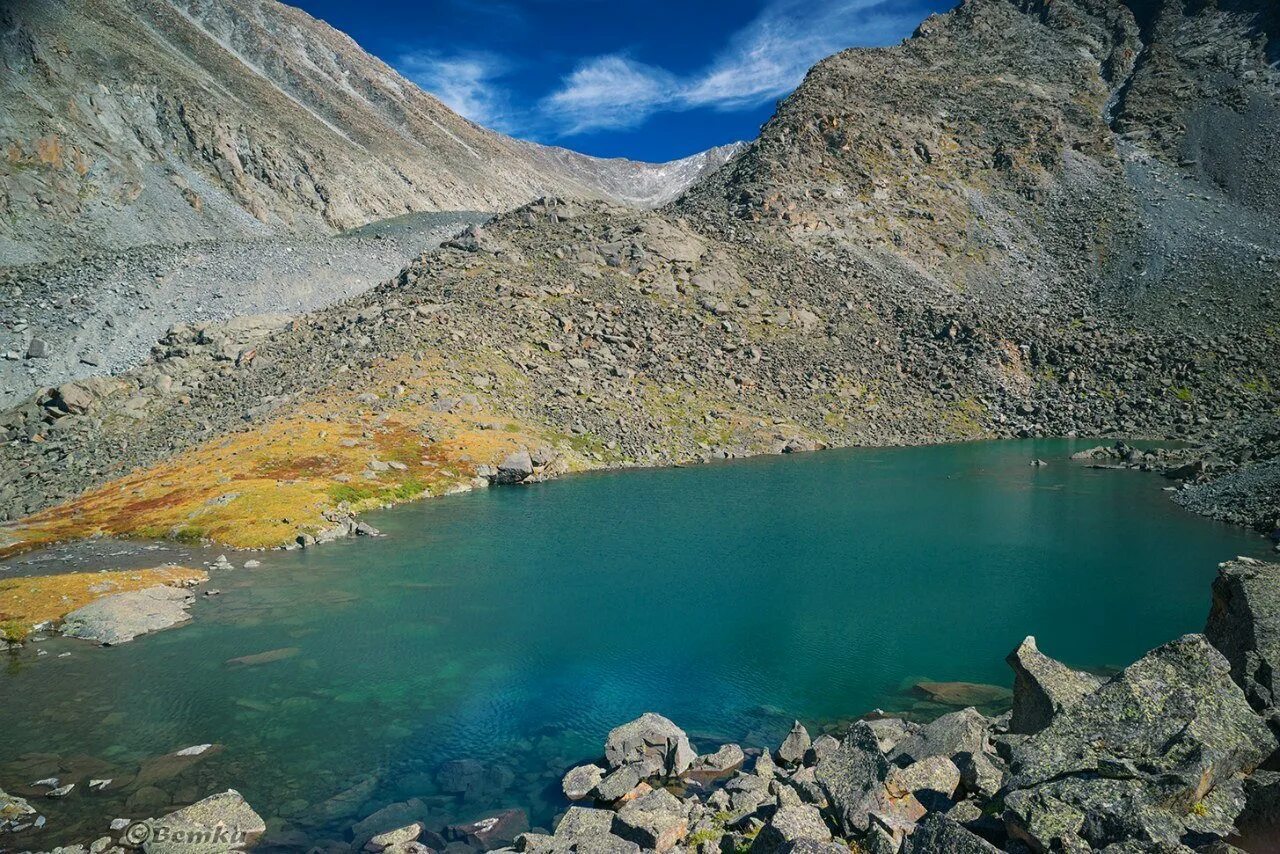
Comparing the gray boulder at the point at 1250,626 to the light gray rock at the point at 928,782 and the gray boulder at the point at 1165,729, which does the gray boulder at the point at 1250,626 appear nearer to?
the gray boulder at the point at 1165,729

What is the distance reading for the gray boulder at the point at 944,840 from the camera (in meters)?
9.88

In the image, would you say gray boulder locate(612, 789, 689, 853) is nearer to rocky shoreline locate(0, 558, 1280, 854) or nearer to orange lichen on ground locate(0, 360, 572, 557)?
rocky shoreline locate(0, 558, 1280, 854)

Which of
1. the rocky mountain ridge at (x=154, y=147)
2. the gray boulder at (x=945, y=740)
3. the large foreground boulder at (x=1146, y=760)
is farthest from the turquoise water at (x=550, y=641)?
the rocky mountain ridge at (x=154, y=147)

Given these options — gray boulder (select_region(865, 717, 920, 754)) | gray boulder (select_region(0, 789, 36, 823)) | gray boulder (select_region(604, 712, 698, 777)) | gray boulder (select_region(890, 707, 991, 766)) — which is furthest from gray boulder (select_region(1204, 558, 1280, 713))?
gray boulder (select_region(0, 789, 36, 823))

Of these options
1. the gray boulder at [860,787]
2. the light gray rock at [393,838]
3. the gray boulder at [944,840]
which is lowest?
the light gray rock at [393,838]

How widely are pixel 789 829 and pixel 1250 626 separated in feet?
41.8

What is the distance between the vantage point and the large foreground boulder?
1014 cm

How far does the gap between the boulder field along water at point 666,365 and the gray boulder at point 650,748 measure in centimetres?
16

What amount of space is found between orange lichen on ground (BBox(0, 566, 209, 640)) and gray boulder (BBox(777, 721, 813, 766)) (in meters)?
34.5

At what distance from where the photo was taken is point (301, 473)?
6044 centimetres

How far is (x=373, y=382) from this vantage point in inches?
3044

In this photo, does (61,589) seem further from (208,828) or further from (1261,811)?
(1261,811)

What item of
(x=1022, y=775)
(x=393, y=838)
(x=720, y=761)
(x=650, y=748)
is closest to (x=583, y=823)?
(x=650, y=748)

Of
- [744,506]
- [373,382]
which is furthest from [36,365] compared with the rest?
[744,506]
